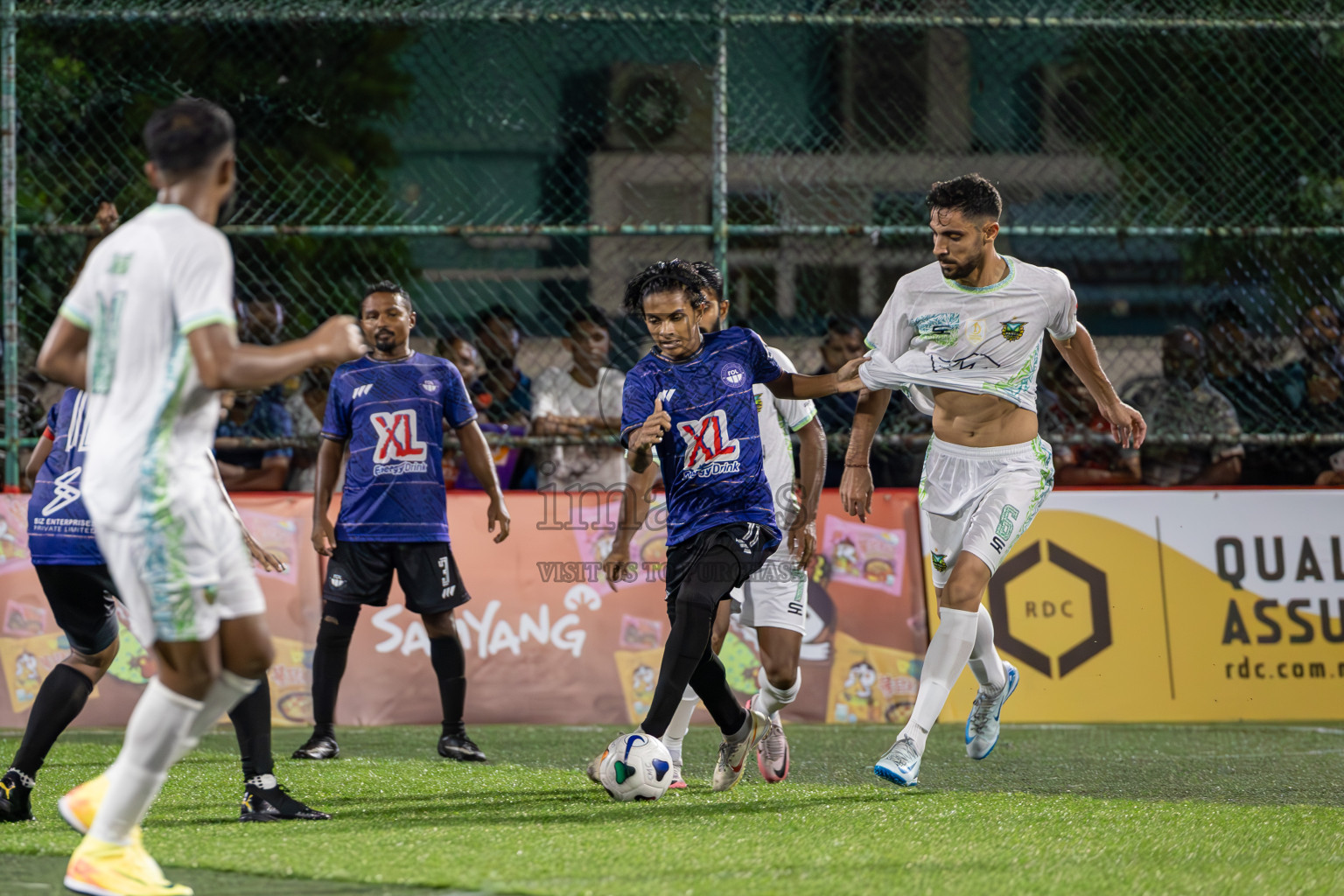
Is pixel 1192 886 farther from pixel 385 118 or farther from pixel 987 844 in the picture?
pixel 385 118

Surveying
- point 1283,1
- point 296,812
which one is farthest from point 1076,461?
point 296,812

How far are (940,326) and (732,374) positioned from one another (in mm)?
989

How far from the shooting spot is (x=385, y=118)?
38.2ft

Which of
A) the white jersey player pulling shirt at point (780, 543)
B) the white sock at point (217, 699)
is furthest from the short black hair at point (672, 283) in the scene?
the white sock at point (217, 699)

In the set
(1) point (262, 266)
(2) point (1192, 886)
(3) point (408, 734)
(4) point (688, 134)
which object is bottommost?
(3) point (408, 734)

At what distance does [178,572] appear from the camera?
11.9ft

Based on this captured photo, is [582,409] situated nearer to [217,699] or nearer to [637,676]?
[637,676]

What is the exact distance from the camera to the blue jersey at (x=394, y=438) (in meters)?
7.35

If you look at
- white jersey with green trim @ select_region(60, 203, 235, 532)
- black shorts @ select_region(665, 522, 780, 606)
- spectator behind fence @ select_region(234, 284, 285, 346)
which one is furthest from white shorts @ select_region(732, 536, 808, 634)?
spectator behind fence @ select_region(234, 284, 285, 346)

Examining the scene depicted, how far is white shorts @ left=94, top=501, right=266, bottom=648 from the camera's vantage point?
361 centimetres

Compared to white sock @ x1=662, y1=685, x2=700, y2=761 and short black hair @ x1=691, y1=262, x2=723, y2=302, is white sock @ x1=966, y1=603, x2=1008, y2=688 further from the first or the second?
short black hair @ x1=691, y1=262, x2=723, y2=302

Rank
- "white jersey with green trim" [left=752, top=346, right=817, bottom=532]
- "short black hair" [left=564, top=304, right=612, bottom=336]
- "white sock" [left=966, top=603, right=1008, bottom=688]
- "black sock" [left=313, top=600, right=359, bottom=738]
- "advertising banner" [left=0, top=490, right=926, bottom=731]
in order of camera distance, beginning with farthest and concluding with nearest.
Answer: "short black hair" [left=564, top=304, right=612, bottom=336] < "advertising banner" [left=0, top=490, right=926, bottom=731] < "black sock" [left=313, top=600, right=359, bottom=738] < "white jersey with green trim" [left=752, top=346, right=817, bottom=532] < "white sock" [left=966, top=603, right=1008, bottom=688]

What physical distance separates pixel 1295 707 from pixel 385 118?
770 cm

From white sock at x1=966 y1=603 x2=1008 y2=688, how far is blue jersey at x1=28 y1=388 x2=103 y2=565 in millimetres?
3519
